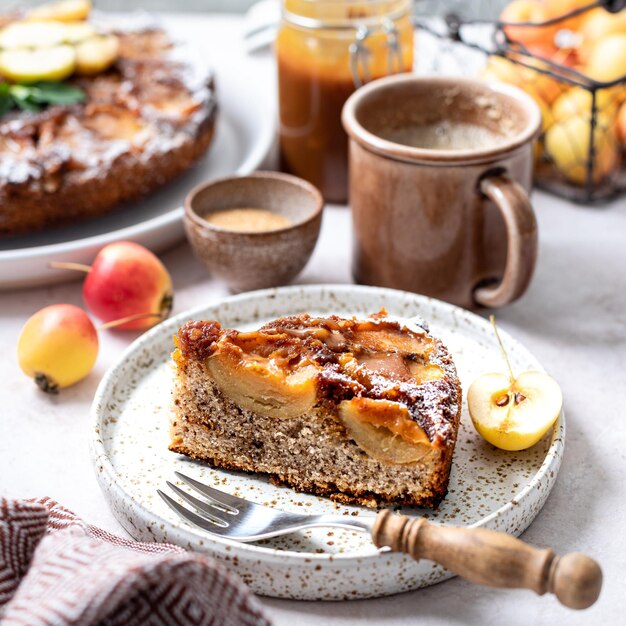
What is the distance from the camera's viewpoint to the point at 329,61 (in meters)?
2.46

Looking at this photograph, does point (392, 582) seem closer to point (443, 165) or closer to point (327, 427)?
point (327, 427)

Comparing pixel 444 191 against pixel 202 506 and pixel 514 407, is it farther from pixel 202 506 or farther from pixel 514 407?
pixel 202 506

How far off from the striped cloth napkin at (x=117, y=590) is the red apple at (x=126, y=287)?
834mm

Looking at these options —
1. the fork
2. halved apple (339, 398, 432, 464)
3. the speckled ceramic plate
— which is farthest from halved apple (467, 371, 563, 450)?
the fork

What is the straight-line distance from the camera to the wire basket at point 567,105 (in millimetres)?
2555

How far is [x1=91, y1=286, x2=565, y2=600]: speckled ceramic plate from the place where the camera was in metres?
1.40

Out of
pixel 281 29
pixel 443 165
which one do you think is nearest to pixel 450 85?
pixel 443 165

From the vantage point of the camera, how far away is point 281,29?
252 centimetres

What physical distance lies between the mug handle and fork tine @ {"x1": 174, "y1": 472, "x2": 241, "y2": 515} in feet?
2.80

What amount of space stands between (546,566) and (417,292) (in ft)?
3.44

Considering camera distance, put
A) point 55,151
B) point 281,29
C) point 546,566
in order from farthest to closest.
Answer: point 281,29 < point 55,151 < point 546,566

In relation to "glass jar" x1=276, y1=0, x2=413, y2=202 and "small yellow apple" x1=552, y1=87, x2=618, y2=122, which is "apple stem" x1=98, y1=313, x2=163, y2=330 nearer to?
"glass jar" x1=276, y1=0, x2=413, y2=202

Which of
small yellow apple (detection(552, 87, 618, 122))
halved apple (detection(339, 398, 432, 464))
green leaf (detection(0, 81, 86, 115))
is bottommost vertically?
halved apple (detection(339, 398, 432, 464))

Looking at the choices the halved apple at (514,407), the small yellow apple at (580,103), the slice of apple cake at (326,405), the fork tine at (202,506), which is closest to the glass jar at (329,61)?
the small yellow apple at (580,103)
